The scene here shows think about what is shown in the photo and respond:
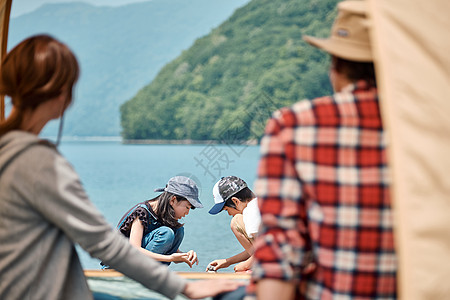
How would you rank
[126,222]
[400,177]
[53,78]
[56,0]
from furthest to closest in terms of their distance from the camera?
[56,0] → [126,222] → [53,78] → [400,177]

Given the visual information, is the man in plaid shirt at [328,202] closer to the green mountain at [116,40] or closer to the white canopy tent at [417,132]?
the white canopy tent at [417,132]

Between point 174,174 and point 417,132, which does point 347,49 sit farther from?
point 174,174

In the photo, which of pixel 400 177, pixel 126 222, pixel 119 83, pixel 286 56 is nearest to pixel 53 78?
pixel 400 177

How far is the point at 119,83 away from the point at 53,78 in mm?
68861

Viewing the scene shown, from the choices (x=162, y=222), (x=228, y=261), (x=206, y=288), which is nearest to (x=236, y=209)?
(x=228, y=261)

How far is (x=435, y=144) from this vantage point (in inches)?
51.9

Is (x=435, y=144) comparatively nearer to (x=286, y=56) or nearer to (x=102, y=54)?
(x=286, y=56)

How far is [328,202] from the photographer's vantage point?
1.27m

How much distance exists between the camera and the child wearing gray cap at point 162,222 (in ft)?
11.7

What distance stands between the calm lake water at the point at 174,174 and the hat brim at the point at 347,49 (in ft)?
73.8

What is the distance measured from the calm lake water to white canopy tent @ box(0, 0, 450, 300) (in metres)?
22.5

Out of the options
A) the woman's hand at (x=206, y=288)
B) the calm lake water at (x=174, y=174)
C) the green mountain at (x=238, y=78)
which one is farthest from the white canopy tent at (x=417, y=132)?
the green mountain at (x=238, y=78)

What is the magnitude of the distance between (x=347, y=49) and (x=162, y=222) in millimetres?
2565

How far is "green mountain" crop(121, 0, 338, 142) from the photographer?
40625mm
